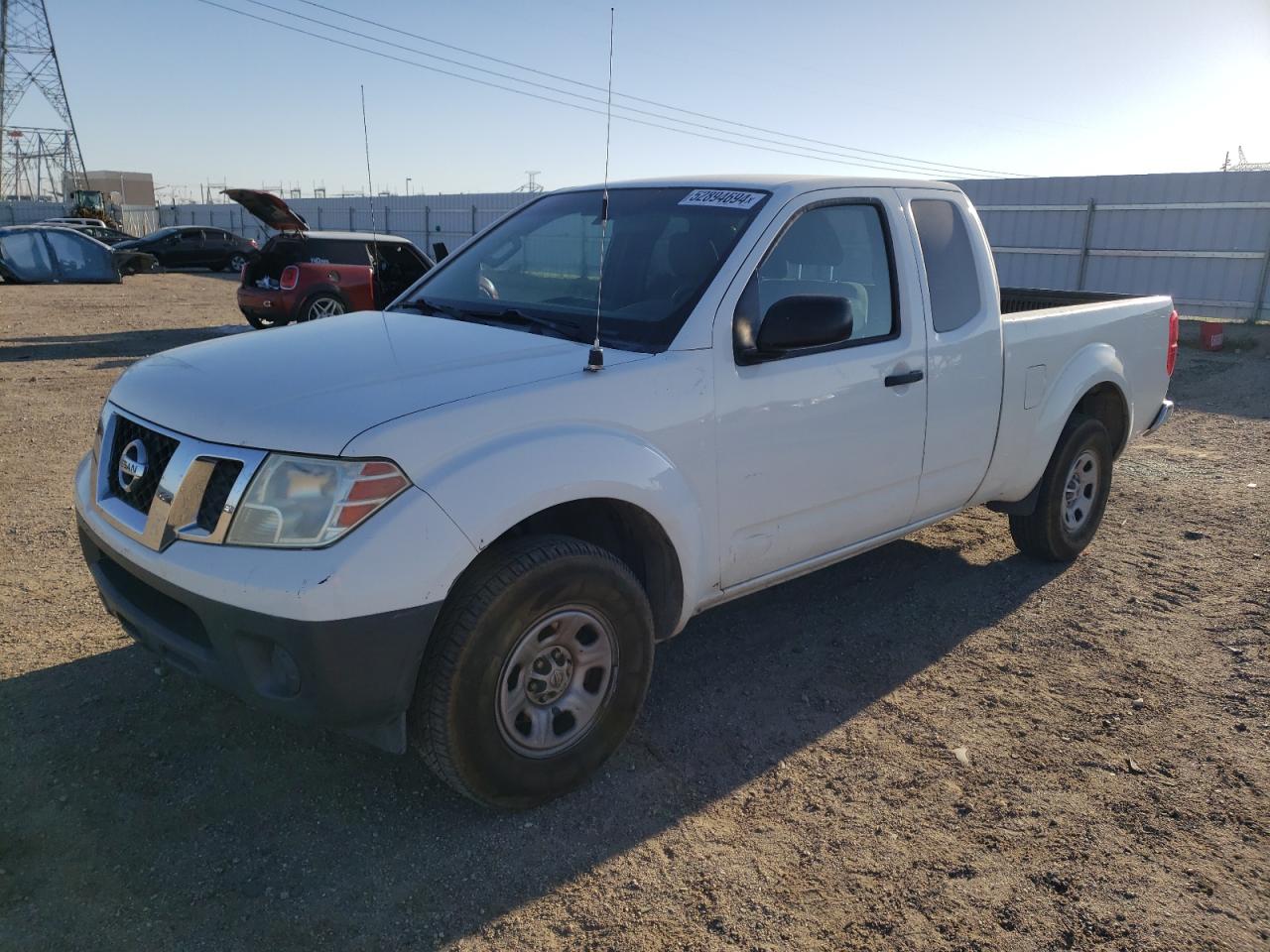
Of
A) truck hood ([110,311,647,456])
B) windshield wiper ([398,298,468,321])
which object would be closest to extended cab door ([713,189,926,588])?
truck hood ([110,311,647,456])

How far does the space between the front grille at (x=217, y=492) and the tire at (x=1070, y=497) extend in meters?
4.06

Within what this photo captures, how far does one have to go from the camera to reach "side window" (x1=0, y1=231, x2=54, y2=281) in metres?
19.5

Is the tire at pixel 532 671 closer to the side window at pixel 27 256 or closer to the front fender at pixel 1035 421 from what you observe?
the front fender at pixel 1035 421

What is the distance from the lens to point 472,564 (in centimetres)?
267

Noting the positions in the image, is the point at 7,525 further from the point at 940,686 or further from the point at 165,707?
the point at 940,686

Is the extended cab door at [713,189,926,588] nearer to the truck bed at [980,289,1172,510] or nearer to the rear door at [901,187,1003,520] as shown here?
the rear door at [901,187,1003,520]

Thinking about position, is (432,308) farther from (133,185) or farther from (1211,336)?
(133,185)

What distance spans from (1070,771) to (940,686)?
67cm

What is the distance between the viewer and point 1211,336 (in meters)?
13.7

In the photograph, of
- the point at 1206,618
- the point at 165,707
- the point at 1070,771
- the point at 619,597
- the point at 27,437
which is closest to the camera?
the point at 619,597

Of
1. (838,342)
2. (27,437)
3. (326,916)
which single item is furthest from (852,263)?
(27,437)

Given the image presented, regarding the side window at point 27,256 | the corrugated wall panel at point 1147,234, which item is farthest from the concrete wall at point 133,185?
the corrugated wall panel at point 1147,234

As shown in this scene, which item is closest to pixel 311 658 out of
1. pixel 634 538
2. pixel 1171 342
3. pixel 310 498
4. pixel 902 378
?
pixel 310 498

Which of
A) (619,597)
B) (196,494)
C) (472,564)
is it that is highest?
(196,494)
